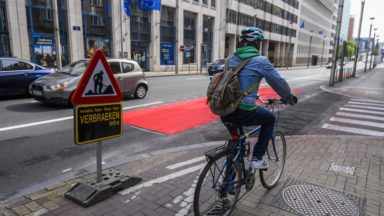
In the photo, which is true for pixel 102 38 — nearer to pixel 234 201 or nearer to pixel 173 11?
pixel 173 11

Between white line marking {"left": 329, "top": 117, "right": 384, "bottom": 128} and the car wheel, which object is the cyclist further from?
the car wheel

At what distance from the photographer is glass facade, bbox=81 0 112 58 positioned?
26380mm

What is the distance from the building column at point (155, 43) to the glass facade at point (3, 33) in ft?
48.0

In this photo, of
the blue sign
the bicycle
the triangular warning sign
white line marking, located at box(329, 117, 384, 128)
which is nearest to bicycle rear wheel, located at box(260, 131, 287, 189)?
the bicycle

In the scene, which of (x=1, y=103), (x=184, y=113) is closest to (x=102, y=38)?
(x=1, y=103)

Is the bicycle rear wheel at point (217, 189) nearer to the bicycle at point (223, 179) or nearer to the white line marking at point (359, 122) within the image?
the bicycle at point (223, 179)

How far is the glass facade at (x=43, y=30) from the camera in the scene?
22891mm

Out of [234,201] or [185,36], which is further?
[185,36]

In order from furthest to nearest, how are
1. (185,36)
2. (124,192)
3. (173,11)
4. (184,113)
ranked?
(185,36) < (173,11) < (184,113) < (124,192)

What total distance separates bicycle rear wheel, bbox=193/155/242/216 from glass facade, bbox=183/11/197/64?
35806 mm

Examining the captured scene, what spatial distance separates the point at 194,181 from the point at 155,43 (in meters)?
30.7

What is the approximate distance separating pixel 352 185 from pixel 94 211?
3.48 meters

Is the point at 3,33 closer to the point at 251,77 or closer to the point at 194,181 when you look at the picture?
the point at 194,181

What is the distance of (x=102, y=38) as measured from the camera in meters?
28.1
